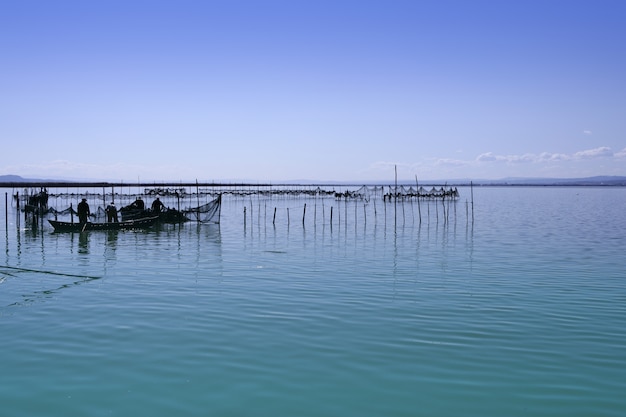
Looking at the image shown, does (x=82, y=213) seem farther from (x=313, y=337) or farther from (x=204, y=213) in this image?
(x=313, y=337)

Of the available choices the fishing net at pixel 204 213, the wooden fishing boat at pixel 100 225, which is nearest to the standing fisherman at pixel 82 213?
the wooden fishing boat at pixel 100 225

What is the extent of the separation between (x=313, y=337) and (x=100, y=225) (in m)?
24.0

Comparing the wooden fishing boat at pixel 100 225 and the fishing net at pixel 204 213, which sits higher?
the fishing net at pixel 204 213

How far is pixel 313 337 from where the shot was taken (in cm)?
970

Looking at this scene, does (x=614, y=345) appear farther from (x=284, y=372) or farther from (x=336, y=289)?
(x=336, y=289)

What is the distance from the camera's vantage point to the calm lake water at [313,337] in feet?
23.3

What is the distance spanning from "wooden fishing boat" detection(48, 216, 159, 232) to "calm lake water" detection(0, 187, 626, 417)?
34.7 ft

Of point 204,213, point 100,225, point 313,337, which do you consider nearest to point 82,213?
point 100,225

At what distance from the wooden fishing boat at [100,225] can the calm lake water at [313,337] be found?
1059cm

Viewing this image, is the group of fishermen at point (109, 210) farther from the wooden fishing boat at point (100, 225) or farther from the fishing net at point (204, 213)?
the fishing net at point (204, 213)

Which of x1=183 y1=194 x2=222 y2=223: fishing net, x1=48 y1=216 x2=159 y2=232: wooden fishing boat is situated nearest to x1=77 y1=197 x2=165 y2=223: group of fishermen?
x1=48 y1=216 x2=159 y2=232: wooden fishing boat

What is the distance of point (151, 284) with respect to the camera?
15.0 m

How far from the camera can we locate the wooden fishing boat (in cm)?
3053

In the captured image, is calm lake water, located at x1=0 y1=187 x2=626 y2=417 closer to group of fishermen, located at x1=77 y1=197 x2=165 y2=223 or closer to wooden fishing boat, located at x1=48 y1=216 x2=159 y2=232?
wooden fishing boat, located at x1=48 y1=216 x2=159 y2=232
